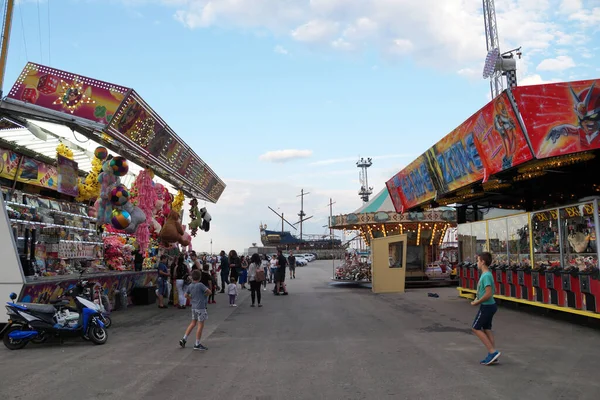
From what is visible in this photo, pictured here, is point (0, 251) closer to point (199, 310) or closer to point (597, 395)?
point (199, 310)

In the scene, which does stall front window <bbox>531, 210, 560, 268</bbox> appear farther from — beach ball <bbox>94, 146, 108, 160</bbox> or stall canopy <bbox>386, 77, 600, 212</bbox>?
beach ball <bbox>94, 146, 108, 160</bbox>

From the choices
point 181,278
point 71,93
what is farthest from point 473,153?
point 181,278

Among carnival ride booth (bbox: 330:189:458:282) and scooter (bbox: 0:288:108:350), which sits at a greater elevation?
carnival ride booth (bbox: 330:189:458:282)

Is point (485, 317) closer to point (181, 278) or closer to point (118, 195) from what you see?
point (118, 195)

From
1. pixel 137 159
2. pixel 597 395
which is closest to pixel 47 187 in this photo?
pixel 137 159

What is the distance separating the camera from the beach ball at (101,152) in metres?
12.3

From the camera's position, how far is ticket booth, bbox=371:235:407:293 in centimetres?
2153

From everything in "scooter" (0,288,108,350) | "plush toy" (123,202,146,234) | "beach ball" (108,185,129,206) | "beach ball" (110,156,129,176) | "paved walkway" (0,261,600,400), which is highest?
"beach ball" (110,156,129,176)

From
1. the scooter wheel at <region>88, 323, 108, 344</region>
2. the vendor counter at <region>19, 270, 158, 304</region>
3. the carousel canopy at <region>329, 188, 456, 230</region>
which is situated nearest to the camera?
the scooter wheel at <region>88, 323, 108, 344</region>

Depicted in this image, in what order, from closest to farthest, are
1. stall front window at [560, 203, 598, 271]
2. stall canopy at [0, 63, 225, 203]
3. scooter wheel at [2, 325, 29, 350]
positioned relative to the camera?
scooter wheel at [2, 325, 29, 350], stall canopy at [0, 63, 225, 203], stall front window at [560, 203, 598, 271]

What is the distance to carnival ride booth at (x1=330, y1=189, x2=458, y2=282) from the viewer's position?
1037 inches

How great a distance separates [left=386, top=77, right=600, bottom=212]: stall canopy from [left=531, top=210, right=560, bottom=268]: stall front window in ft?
3.75

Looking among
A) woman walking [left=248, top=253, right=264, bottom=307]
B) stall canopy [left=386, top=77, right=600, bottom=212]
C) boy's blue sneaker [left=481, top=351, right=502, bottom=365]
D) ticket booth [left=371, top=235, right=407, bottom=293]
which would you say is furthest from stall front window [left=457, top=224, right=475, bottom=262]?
boy's blue sneaker [left=481, top=351, right=502, bottom=365]

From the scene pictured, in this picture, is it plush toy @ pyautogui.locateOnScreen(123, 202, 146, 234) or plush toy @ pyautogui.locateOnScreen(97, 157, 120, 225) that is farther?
plush toy @ pyautogui.locateOnScreen(123, 202, 146, 234)
